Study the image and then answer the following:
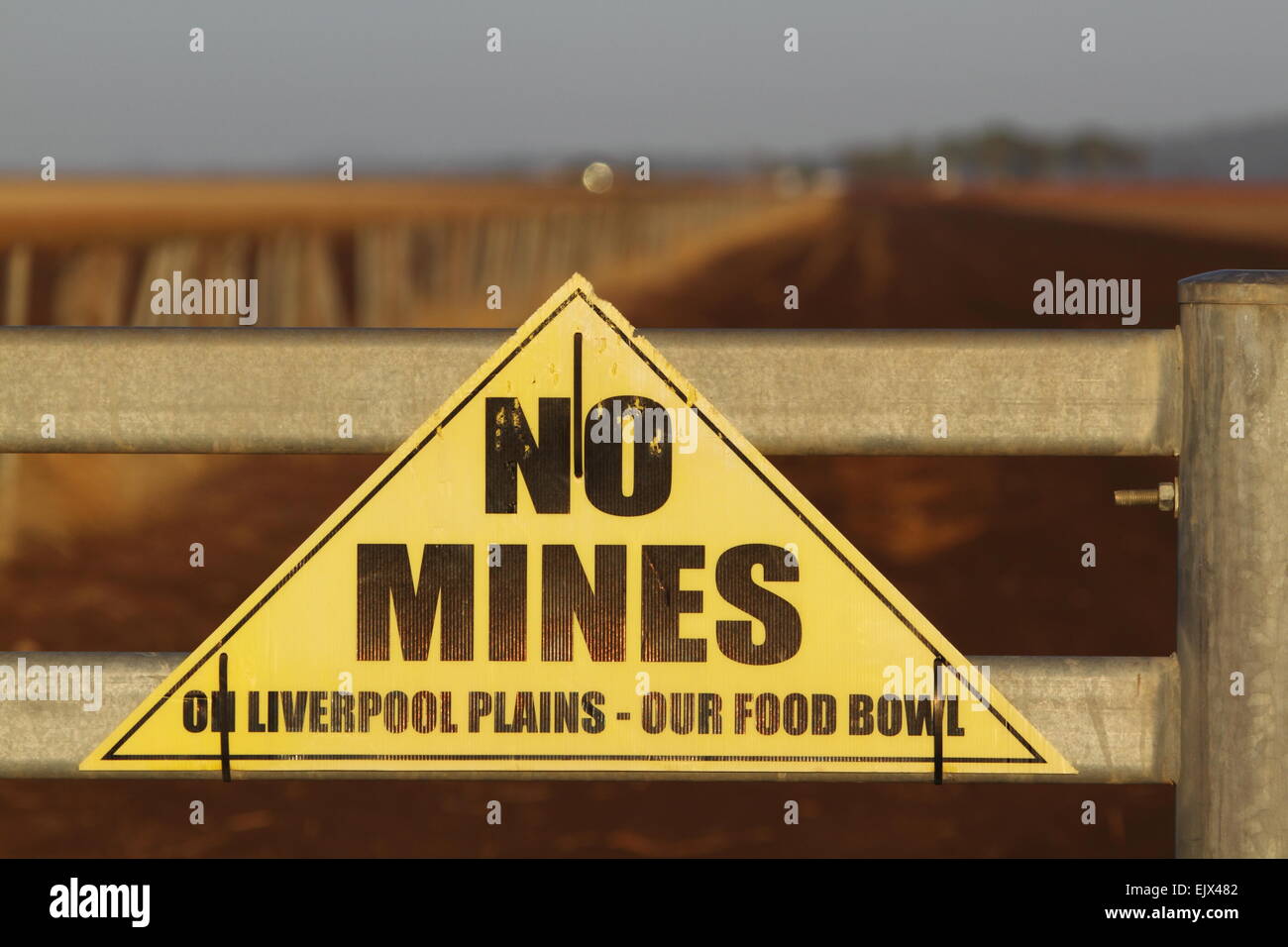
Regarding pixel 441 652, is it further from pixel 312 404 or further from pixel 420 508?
pixel 312 404

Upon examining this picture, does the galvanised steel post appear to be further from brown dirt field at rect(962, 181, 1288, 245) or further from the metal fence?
brown dirt field at rect(962, 181, 1288, 245)

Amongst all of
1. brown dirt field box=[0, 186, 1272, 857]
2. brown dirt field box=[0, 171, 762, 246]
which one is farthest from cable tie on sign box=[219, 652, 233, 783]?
brown dirt field box=[0, 171, 762, 246]

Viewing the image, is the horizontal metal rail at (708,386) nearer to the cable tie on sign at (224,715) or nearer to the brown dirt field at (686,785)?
the cable tie on sign at (224,715)

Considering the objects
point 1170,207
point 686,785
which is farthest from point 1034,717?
point 1170,207

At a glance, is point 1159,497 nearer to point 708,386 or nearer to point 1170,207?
point 708,386

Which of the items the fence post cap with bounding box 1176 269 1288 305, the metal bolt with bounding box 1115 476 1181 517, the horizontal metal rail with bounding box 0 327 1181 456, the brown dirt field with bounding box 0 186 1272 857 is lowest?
the brown dirt field with bounding box 0 186 1272 857
